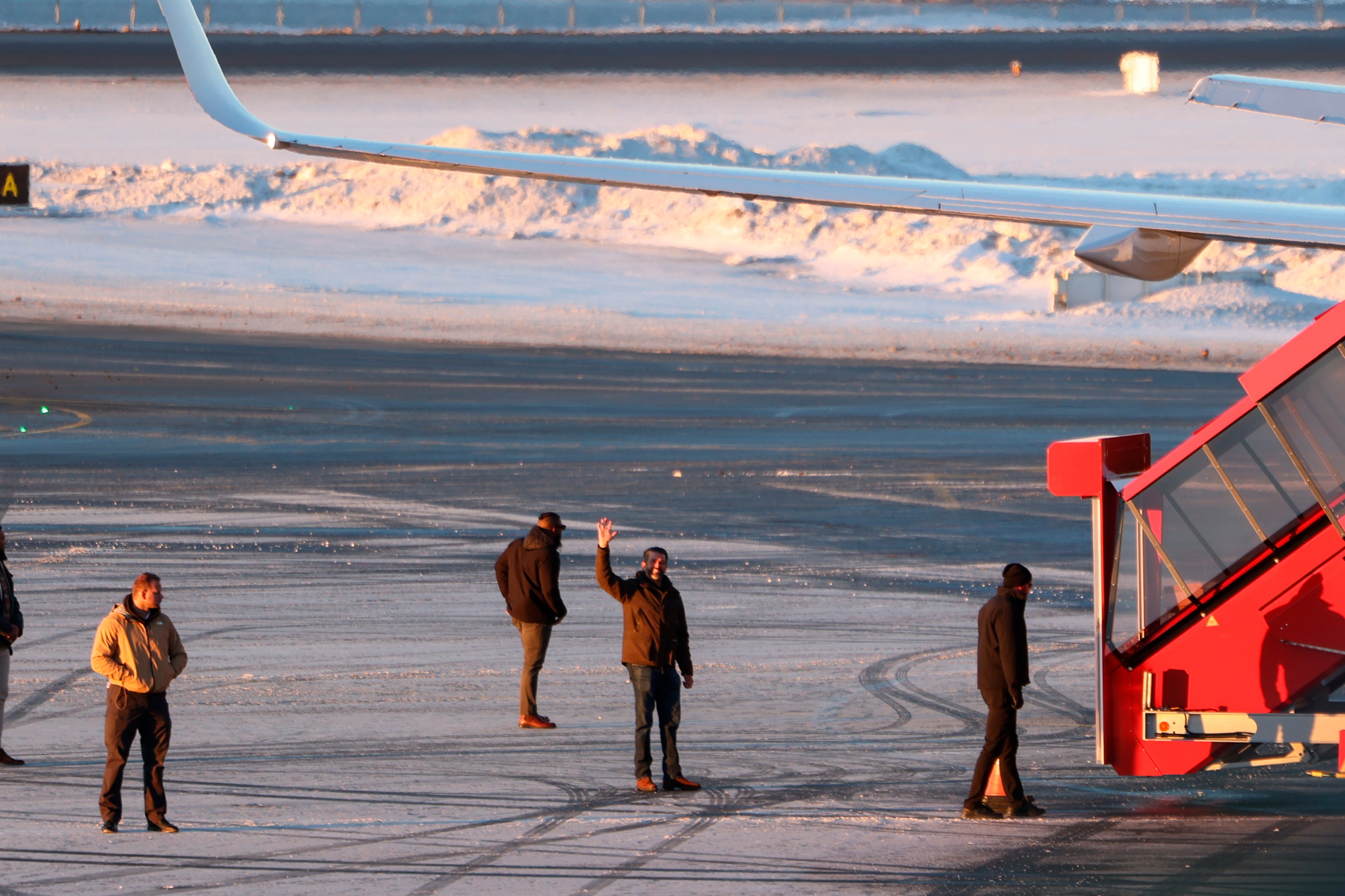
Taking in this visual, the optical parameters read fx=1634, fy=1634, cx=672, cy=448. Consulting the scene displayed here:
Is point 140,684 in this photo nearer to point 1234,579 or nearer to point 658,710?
point 658,710

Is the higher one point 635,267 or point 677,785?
point 635,267

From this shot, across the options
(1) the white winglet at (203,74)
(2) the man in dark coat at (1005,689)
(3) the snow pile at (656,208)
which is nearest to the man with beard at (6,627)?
(1) the white winglet at (203,74)

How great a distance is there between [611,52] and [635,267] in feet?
51.9

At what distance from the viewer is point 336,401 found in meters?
36.0

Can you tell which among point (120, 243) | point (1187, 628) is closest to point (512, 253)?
point (120, 243)

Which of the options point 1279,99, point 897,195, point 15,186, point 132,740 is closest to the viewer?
point 132,740

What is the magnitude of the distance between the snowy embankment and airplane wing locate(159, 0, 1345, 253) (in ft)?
116

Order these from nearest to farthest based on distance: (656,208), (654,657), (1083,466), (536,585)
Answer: (1083,466) → (654,657) → (536,585) → (656,208)

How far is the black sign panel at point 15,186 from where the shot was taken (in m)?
37.8

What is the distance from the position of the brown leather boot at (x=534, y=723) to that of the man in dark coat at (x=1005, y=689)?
12.0 feet

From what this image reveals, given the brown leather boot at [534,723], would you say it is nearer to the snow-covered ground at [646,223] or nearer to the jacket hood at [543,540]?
the jacket hood at [543,540]

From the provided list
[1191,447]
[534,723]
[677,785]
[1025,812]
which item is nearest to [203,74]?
[534,723]

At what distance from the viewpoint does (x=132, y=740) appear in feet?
33.5

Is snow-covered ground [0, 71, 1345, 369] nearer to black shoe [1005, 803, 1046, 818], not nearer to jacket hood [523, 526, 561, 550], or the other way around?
jacket hood [523, 526, 561, 550]
